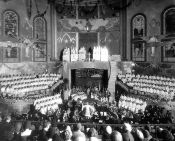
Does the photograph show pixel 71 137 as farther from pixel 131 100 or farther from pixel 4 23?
pixel 4 23

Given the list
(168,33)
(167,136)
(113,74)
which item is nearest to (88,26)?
(113,74)

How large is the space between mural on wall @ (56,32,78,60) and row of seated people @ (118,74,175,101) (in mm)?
8488

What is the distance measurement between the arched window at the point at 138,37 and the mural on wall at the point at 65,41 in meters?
7.13

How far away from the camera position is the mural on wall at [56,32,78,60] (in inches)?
1054

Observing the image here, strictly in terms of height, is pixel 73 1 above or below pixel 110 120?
above

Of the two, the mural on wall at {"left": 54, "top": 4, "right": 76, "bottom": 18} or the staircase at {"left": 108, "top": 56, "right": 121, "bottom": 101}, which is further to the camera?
the mural on wall at {"left": 54, "top": 4, "right": 76, "bottom": 18}

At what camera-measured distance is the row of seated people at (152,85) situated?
16.0 meters

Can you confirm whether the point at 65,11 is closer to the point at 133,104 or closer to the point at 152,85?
the point at 152,85

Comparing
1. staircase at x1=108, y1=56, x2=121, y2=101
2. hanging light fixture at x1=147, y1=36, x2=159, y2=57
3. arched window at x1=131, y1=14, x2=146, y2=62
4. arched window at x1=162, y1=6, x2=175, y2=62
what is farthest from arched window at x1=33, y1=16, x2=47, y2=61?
arched window at x1=162, y1=6, x2=175, y2=62

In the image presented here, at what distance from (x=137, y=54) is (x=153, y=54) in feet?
6.51

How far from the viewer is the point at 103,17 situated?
27.0 meters

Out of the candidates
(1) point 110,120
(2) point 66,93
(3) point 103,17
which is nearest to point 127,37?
(3) point 103,17

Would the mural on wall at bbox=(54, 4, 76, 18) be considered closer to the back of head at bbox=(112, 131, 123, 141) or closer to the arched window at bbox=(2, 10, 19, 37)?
the arched window at bbox=(2, 10, 19, 37)

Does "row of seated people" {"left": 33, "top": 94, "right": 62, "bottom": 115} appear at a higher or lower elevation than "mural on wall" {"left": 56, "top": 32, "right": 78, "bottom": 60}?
lower
